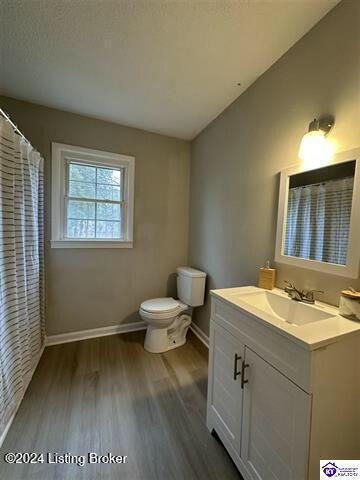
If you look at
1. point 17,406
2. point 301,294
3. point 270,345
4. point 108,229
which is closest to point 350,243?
point 301,294

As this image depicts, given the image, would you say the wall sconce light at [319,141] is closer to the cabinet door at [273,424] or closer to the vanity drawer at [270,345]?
the vanity drawer at [270,345]

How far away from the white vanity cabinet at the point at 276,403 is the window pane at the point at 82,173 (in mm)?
1942

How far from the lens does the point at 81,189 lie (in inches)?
88.4

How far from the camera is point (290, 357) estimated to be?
788 mm

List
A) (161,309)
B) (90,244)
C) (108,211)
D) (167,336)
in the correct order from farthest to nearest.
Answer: (108,211)
(90,244)
(167,336)
(161,309)

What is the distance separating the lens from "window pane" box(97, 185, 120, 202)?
7.65 feet

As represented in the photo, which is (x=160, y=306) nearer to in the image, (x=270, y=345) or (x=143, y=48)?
(x=270, y=345)

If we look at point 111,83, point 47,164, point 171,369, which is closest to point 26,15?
point 111,83

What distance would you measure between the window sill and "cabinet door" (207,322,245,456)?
4.92ft

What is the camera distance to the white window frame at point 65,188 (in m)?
2.09

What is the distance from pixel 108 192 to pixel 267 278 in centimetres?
191

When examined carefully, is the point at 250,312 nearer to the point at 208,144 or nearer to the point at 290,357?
the point at 290,357

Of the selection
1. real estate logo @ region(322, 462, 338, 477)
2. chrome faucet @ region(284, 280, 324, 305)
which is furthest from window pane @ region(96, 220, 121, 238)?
real estate logo @ region(322, 462, 338, 477)

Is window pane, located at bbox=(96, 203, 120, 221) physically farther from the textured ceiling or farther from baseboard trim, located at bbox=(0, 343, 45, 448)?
baseboard trim, located at bbox=(0, 343, 45, 448)
